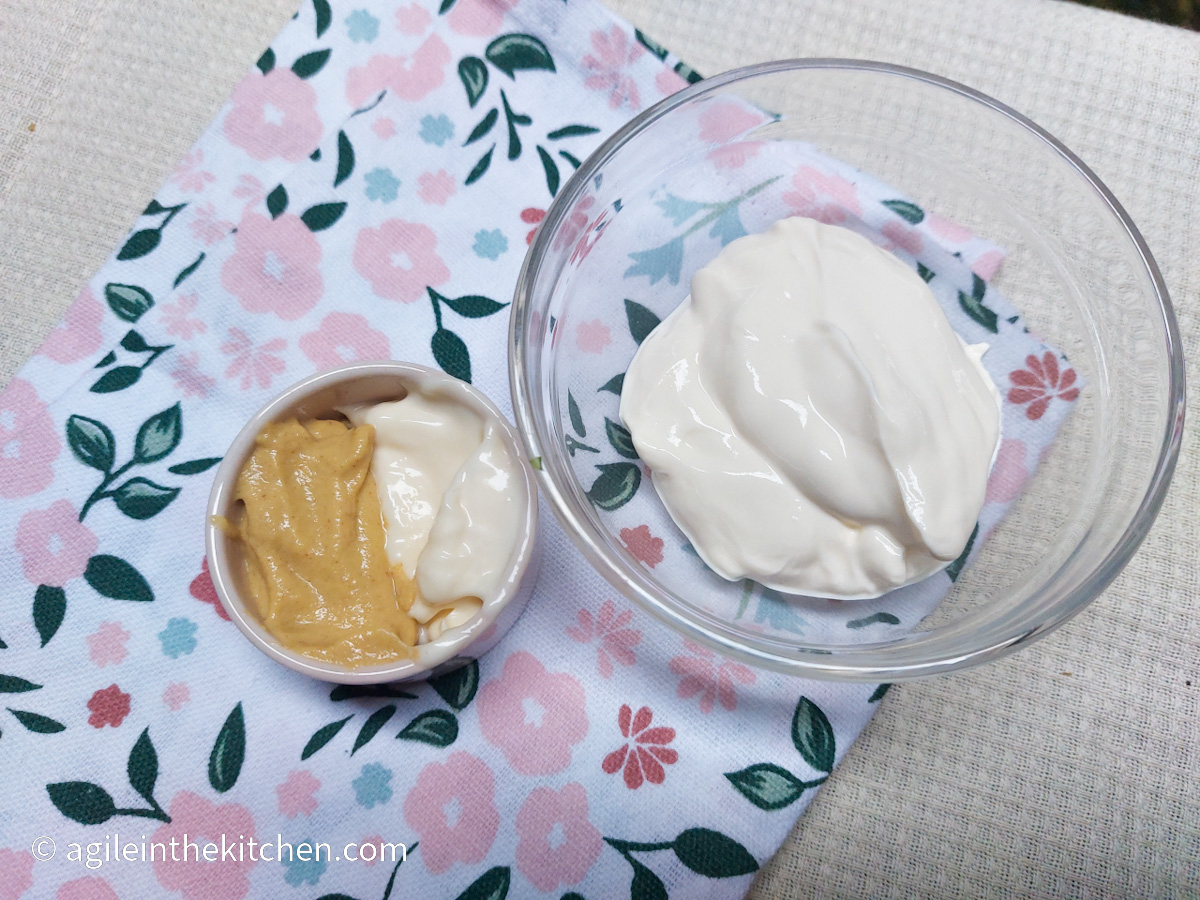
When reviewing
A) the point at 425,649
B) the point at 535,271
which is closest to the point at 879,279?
the point at 535,271

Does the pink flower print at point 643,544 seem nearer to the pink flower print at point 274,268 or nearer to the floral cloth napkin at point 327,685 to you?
the floral cloth napkin at point 327,685

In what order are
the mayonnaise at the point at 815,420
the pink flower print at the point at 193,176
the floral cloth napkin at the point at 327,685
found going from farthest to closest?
the pink flower print at the point at 193,176, the floral cloth napkin at the point at 327,685, the mayonnaise at the point at 815,420

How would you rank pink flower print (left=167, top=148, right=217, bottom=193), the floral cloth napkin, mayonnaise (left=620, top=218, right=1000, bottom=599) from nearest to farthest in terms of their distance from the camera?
1. mayonnaise (left=620, top=218, right=1000, bottom=599)
2. the floral cloth napkin
3. pink flower print (left=167, top=148, right=217, bottom=193)

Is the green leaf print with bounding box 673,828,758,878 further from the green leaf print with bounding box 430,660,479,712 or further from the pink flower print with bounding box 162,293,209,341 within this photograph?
the pink flower print with bounding box 162,293,209,341

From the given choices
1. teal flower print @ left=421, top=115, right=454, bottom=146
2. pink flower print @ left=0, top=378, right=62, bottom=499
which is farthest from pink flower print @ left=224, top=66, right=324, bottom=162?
pink flower print @ left=0, top=378, right=62, bottom=499

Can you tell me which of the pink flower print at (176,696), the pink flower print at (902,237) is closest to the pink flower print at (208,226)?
the pink flower print at (176,696)

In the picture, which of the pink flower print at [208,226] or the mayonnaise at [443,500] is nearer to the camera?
the mayonnaise at [443,500]
